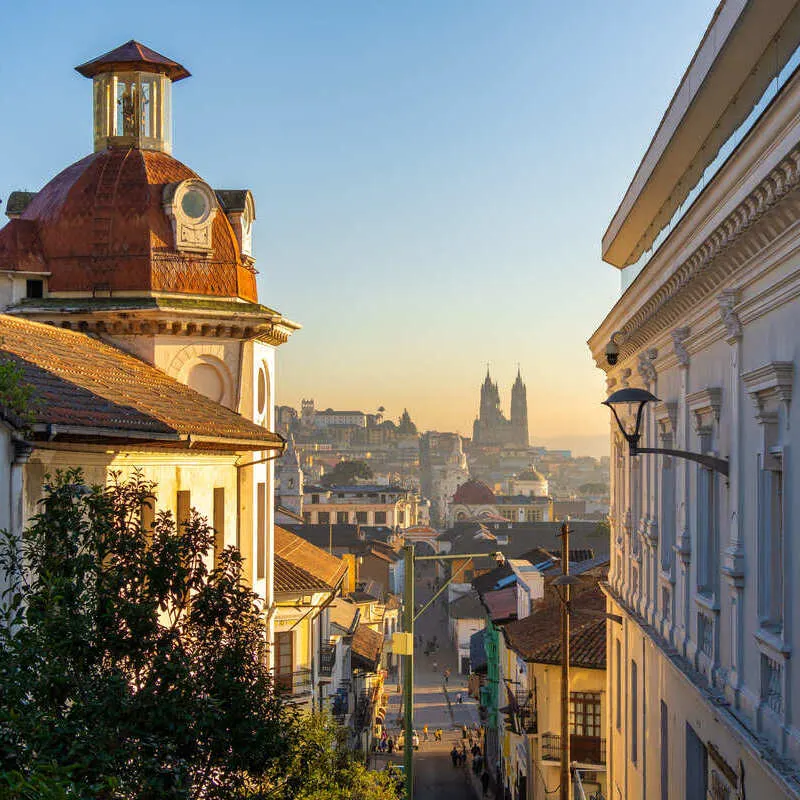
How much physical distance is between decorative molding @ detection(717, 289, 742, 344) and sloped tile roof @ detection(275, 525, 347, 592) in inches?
691

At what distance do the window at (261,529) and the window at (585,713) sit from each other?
1043cm

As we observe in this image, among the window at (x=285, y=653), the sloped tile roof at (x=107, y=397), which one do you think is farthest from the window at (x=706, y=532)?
the window at (x=285, y=653)

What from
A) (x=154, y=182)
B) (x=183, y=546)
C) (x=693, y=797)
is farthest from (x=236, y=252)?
(x=183, y=546)

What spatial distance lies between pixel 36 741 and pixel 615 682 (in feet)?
68.1

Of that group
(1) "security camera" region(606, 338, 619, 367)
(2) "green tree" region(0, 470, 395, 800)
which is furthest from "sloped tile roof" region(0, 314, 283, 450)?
(1) "security camera" region(606, 338, 619, 367)

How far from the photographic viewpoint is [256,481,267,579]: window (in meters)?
23.1

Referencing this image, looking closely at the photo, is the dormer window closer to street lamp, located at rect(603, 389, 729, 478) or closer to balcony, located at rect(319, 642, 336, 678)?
street lamp, located at rect(603, 389, 729, 478)

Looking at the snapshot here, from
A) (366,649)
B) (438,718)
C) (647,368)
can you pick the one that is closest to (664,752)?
(647,368)

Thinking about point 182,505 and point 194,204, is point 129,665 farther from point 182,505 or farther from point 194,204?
point 194,204

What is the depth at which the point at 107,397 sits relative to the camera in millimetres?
15000

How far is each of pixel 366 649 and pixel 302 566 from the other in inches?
1020

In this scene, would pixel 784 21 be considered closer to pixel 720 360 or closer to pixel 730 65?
pixel 730 65

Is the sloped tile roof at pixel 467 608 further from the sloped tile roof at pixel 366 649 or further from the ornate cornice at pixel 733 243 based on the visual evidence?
the ornate cornice at pixel 733 243

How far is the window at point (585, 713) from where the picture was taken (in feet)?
100
